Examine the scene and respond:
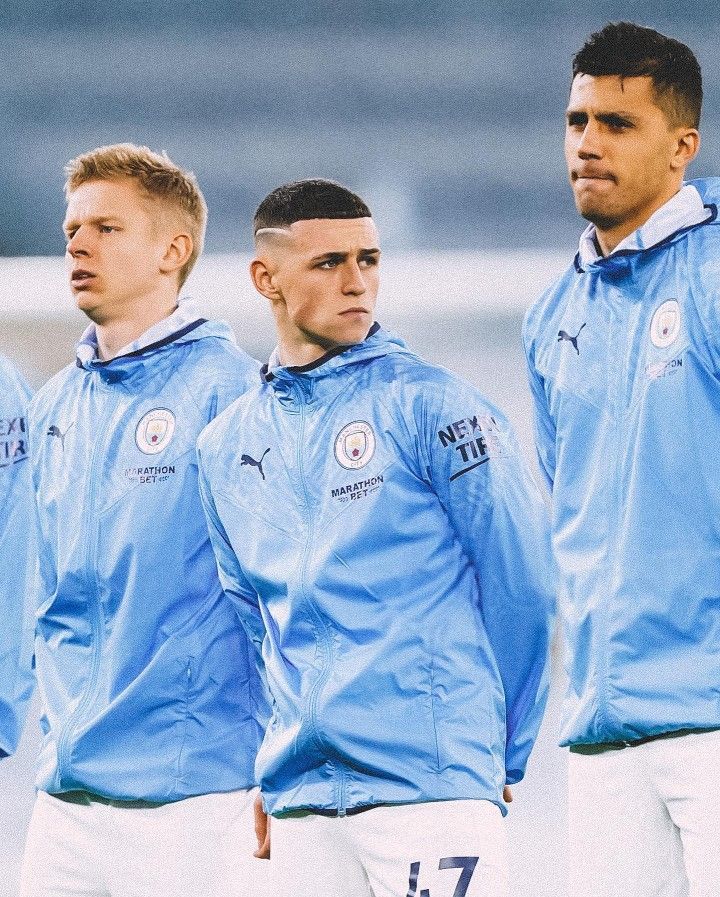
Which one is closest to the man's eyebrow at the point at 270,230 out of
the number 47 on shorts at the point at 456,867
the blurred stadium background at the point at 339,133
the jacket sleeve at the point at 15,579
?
the jacket sleeve at the point at 15,579

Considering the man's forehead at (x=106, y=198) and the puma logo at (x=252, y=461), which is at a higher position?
the man's forehead at (x=106, y=198)

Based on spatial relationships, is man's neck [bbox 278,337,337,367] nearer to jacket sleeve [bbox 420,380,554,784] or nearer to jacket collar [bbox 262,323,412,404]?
jacket collar [bbox 262,323,412,404]

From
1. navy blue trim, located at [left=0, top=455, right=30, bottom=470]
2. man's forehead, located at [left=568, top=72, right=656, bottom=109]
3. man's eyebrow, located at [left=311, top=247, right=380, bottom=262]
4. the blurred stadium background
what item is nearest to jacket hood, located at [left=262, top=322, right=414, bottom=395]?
man's eyebrow, located at [left=311, top=247, right=380, bottom=262]

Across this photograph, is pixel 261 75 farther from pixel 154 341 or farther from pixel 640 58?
pixel 640 58

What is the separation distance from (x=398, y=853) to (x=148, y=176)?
1.28 metres

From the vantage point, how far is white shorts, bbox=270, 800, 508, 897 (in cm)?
214

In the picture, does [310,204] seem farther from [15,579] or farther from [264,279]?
[15,579]

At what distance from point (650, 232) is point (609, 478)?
1.16 ft

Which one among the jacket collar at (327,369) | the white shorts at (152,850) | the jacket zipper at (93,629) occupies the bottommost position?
the white shorts at (152,850)

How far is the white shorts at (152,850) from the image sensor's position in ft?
8.20

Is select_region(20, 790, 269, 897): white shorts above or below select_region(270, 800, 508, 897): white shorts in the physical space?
below

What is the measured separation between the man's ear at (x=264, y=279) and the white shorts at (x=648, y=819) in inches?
32.5

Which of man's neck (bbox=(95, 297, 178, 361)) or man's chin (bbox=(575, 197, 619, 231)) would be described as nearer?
man's chin (bbox=(575, 197, 619, 231))

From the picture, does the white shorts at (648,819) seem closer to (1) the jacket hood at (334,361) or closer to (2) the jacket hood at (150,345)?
(1) the jacket hood at (334,361)
